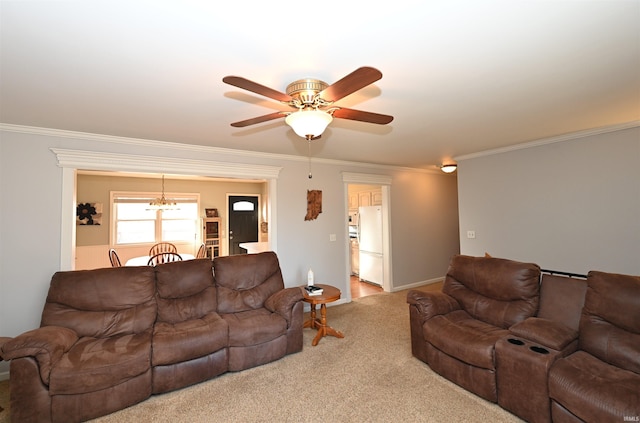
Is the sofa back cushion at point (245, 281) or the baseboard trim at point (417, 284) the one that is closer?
the sofa back cushion at point (245, 281)

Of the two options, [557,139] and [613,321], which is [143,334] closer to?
[613,321]

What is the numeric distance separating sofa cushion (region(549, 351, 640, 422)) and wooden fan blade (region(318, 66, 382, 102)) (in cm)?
215

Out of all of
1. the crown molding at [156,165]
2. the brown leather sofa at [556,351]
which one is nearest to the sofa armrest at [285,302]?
the brown leather sofa at [556,351]

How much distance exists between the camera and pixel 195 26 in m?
1.39

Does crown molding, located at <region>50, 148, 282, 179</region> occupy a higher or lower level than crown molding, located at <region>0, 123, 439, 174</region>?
lower

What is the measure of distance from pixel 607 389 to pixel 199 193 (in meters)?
7.41

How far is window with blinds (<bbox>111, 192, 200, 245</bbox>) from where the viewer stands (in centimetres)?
626

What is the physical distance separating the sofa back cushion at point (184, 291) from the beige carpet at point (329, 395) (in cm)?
73

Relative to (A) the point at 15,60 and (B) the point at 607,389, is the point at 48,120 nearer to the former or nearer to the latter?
(A) the point at 15,60

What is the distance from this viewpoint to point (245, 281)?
334 cm

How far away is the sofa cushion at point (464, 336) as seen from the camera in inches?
85.1

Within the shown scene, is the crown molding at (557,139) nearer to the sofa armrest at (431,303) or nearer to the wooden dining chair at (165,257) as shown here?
the sofa armrest at (431,303)

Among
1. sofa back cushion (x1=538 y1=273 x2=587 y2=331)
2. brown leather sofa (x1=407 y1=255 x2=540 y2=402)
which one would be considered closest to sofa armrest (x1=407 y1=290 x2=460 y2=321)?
brown leather sofa (x1=407 y1=255 x2=540 y2=402)

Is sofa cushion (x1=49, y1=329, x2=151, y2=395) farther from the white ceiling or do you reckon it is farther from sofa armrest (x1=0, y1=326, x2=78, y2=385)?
the white ceiling
